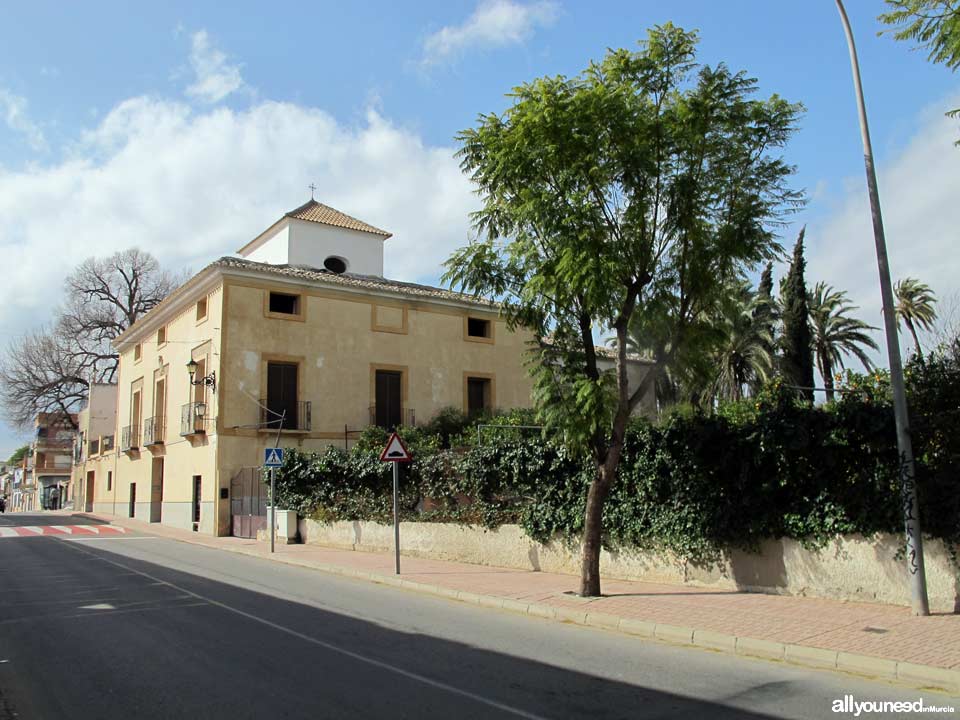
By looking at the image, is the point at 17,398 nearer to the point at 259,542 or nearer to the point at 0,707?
the point at 259,542

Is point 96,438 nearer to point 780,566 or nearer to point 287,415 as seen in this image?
point 287,415

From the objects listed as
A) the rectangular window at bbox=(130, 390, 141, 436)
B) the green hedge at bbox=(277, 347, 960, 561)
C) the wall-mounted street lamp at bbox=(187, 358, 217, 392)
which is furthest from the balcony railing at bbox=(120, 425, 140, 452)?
the green hedge at bbox=(277, 347, 960, 561)

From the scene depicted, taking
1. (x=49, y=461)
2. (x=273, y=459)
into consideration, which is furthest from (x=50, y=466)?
(x=273, y=459)

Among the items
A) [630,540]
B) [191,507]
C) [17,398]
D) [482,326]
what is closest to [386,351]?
[482,326]

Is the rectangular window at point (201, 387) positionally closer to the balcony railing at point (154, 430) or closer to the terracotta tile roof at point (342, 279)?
the terracotta tile roof at point (342, 279)

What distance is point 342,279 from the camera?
100 ft

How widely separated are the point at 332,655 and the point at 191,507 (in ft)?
76.6

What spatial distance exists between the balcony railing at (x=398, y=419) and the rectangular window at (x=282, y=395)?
326 centimetres

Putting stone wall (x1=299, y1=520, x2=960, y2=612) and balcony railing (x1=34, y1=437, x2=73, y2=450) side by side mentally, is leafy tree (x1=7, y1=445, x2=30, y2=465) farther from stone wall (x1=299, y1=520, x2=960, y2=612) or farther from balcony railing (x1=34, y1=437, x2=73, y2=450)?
stone wall (x1=299, y1=520, x2=960, y2=612)

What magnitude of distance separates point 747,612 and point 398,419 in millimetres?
22308

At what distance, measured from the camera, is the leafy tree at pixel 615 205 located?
1070 cm

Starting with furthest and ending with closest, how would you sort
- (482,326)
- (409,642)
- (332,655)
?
1. (482,326)
2. (409,642)
3. (332,655)

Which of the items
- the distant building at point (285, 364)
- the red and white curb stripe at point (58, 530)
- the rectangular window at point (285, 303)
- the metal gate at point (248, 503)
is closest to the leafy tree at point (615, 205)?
the distant building at point (285, 364)

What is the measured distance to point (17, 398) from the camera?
46375 millimetres
